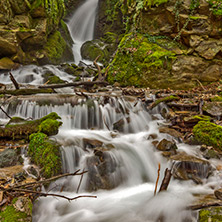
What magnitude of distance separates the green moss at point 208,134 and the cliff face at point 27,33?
11.6 meters

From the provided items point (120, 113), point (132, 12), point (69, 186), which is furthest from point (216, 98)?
point (132, 12)

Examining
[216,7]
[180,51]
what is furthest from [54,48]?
[216,7]

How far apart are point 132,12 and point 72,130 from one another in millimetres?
10276

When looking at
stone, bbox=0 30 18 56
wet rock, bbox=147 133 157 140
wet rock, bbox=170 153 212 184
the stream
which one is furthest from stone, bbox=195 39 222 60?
stone, bbox=0 30 18 56

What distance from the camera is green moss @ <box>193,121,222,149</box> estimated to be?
13.4ft

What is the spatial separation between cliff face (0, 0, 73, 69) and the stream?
6.71m

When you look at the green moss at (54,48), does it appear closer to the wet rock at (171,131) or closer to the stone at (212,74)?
the stone at (212,74)

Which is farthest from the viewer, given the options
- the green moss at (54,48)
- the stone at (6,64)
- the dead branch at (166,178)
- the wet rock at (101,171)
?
the green moss at (54,48)

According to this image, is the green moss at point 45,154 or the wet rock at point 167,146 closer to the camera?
the green moss at point 45,154

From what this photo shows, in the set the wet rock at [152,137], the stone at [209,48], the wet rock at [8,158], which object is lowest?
the wet rock at [8,158]

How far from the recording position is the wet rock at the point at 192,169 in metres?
3.33

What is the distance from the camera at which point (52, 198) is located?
2836 millimetres

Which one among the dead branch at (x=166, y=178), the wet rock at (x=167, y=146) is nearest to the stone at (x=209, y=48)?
the wet rock at (x=167, y=146)

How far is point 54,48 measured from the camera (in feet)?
46.4
